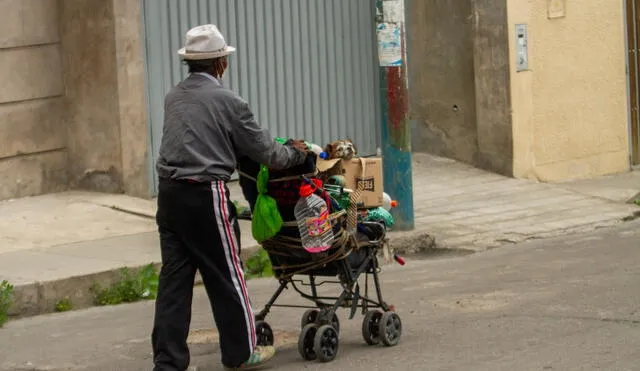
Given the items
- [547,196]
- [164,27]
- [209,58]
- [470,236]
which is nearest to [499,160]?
[547,196]

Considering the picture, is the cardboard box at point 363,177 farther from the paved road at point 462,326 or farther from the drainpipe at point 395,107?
the drainpipe at point 395,107

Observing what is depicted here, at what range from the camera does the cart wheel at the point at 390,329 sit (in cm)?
773

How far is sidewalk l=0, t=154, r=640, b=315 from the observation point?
9.64 meters

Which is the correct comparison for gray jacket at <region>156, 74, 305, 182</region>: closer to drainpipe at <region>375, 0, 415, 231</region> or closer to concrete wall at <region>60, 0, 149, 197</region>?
drainpipe at <region>375, 0, 415, 231</region>

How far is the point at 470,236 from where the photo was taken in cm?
1188

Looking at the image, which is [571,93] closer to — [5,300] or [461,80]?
[461,80]

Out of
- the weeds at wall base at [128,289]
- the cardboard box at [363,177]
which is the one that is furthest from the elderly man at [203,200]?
the weeds at wall base at [128,289]

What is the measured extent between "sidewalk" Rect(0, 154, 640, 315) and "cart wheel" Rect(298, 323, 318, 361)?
249cm

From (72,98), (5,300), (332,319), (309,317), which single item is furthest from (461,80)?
(332,319)

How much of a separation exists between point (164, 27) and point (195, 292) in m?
3.29

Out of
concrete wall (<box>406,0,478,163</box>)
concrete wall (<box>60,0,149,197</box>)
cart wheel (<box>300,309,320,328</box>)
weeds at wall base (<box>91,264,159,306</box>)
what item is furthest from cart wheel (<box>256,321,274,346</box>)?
concrete wall (<box>406,0,478,163</box>)

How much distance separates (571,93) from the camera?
1534 cm

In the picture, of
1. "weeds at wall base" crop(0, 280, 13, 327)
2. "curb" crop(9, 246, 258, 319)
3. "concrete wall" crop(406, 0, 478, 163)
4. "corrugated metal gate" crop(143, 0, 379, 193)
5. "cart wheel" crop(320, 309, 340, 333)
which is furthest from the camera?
"concrete wall" crop(406, 0, 478, 163)

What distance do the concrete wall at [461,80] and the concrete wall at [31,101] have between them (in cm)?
473
